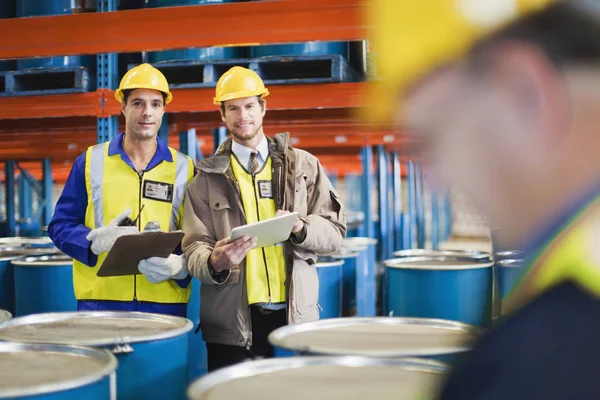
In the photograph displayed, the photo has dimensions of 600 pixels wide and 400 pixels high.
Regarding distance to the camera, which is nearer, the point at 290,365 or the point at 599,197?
the point at 599,197

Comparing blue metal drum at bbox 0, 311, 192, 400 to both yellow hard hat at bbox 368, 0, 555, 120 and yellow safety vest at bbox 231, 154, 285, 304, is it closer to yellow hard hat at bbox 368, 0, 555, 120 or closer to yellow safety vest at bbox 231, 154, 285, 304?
yellow safety vest at bbox 231, 154, 285, 304

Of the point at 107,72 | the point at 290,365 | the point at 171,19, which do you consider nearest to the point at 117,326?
the point at 290,365

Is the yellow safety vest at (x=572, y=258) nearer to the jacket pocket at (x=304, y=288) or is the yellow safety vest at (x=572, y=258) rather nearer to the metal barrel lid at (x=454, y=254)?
the jacket pocket at (x=304, y=288)

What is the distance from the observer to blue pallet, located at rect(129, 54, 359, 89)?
171 inches

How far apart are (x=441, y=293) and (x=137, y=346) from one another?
74.0 inches

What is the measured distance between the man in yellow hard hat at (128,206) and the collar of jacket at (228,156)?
22cm

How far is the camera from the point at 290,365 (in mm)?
1825

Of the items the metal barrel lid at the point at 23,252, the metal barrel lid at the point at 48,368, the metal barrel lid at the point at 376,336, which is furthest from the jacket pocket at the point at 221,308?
the metal barrel lid at the point at 23,252

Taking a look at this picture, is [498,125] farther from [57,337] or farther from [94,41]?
[94,41]

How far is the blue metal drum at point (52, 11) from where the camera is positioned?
4.87 metres

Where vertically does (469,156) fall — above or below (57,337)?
above

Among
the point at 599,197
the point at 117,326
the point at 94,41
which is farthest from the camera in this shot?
the point at 94,41

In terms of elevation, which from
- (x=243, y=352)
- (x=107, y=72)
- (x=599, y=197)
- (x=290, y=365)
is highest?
(x=107, y=72)

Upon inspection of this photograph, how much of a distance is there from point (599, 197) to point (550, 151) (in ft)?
0.19
